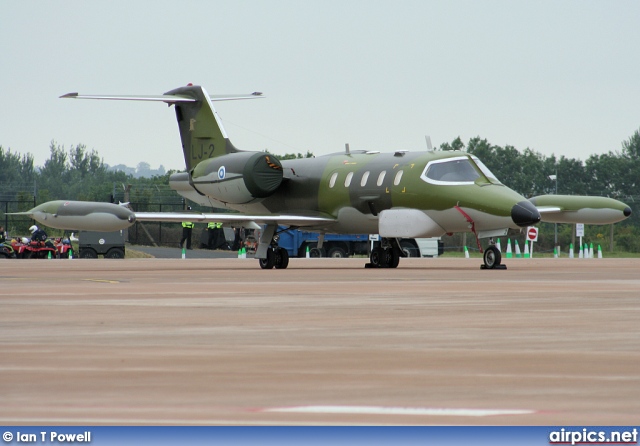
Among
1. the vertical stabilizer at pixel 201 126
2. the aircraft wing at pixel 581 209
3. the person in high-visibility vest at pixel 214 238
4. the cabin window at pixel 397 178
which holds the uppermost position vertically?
the vertical stabilizer at pixel 201 126

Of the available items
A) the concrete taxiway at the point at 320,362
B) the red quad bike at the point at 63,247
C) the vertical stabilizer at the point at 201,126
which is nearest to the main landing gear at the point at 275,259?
the vertical stabilizer at the point at 201,126

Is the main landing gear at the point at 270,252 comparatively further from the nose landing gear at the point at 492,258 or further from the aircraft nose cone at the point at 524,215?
the aircraft nose cone at the point at 524,215

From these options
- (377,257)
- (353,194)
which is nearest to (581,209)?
(377,257)

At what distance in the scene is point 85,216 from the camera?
28.1m

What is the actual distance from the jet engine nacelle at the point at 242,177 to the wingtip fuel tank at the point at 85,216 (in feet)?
12.5

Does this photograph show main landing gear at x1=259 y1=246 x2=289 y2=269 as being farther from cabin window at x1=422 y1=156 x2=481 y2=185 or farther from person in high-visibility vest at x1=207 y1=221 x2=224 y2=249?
person in high-visibility vest at x1=207 y1=221 x2=224 y2=249

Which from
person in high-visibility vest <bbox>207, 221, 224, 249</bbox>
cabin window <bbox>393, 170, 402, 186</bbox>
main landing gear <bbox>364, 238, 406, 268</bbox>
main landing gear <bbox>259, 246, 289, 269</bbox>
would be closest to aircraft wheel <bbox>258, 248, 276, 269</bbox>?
main landing gear <bbox>259, 246, 289, 269</bbox>

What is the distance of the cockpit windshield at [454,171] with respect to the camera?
26.8 metres

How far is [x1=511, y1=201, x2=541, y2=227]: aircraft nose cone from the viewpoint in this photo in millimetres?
25188

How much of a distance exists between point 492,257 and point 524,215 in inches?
73.8

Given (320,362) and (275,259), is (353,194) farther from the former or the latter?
(320,362)

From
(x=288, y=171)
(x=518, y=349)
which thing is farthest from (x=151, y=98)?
(x=518, y=349)

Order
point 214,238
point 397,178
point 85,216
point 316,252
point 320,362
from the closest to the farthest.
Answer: point 320,362 < point 397,178 < point 85,216 < point 316,252 < point 214,238

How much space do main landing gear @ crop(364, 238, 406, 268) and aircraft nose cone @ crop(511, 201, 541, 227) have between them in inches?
172
